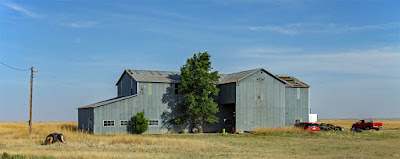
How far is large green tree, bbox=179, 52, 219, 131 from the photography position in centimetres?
4672

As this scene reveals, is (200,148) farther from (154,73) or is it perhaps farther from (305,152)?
(154,73)

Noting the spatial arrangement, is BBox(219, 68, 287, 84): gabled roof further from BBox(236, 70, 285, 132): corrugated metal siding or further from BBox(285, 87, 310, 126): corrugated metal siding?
BBox(285, 87, 310, 126): corrugated metal siding

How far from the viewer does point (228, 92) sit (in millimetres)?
48938

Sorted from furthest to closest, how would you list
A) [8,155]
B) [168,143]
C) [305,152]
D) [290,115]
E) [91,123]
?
[290,115] → [91,123] → [168,143] → [305,152] → [8,155]

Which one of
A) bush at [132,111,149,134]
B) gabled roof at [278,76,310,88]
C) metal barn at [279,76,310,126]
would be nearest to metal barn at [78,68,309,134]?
bush at [132,111,149,134]

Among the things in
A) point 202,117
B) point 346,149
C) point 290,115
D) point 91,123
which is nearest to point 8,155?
point 346,149

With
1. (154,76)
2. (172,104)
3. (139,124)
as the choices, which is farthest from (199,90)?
(139,124)

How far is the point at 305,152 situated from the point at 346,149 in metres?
3.61

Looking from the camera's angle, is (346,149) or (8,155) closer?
(8,155)

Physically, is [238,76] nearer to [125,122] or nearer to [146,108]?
[146,108]

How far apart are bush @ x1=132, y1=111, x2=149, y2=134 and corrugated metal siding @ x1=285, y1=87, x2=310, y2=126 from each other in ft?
62.3

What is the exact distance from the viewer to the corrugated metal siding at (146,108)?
143 feet

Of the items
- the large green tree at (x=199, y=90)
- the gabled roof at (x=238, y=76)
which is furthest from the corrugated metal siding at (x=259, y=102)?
the large green tree at (x=199, y=90)

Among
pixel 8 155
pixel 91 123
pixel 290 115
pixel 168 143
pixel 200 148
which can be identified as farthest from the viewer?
pixel 290 115
